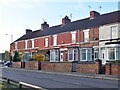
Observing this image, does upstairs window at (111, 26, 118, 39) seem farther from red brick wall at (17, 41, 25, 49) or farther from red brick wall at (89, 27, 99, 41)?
red brick wall at (17, 41, 25, 49)

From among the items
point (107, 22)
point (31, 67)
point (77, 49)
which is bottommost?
point (31, 67)

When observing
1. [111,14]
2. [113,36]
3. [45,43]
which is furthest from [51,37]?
[113,36]

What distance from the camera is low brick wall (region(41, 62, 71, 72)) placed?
39000 mm

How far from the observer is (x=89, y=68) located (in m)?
34.2

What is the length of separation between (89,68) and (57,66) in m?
8.26

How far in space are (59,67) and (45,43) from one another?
19355 millimetres

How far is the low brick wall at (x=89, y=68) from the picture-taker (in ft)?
108

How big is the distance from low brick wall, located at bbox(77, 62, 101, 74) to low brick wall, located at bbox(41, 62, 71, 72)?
8.54ft

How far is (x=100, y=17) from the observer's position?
4884 cm

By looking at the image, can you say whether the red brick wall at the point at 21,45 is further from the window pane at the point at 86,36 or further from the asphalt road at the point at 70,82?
the asphalt road at the point at 70,82

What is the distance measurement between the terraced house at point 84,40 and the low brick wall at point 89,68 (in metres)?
6.56

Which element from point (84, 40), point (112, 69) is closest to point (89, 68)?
point (112, 69)

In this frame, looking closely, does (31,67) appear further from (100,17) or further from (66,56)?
(100,17)

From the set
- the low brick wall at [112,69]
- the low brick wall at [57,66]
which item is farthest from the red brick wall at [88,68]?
the low brick wall at [57,66]
